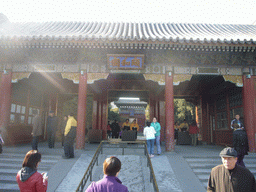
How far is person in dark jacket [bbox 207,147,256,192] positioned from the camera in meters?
2.12

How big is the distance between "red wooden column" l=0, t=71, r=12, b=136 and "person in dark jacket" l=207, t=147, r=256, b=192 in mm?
8022

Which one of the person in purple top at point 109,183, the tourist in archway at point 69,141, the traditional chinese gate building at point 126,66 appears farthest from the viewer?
the traditional chinese gate building at point 126,66

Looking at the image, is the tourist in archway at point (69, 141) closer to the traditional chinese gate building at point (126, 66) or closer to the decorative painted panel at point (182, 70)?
the traditional chinese gate building at point (126, 66)

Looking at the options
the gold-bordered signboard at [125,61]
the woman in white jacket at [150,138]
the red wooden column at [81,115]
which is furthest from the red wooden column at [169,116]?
the red wooden column at [81,115]

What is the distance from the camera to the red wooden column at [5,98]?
779 cm

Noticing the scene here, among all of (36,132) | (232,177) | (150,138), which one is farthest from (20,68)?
(232,177)

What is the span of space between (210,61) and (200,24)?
5.32 m

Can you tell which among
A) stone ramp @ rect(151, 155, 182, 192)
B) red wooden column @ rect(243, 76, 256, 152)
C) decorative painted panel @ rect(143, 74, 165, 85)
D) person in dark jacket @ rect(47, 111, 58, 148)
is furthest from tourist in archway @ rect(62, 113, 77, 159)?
red wooden column @ rect(243, 76, 256, 152)

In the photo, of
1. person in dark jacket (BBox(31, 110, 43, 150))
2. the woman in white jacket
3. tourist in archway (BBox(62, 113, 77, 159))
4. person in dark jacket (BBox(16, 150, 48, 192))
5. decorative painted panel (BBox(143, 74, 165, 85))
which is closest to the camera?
person in dark jacket (BBox(16, 150, 48, 192))

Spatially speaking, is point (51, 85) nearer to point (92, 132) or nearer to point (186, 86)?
point (92, 132)

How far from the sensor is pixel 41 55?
27.1 ft

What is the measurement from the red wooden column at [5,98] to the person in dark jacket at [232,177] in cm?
802

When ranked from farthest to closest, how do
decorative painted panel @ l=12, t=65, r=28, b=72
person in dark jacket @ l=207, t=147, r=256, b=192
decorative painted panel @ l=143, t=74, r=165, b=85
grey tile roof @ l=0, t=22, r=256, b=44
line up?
grey tile roof @ l=0, t=22, r=256, b=44, decorative painted panel @ l=12, t=65, r=28, b=72, decorative painted panel @ l=143, t=74, r=165, b=85, person in dark jacket @ l=207, t=147, r=256, b=192

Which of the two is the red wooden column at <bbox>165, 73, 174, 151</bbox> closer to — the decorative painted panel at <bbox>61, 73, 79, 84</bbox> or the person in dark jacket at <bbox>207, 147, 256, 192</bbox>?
the decorative painted panel at <bbox>61, 73, 79, 84</bbox>
